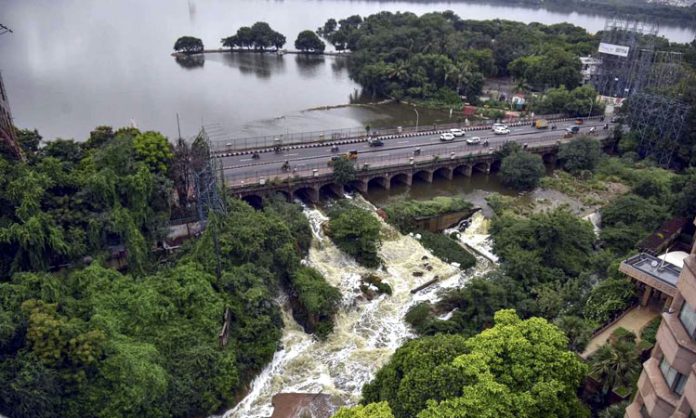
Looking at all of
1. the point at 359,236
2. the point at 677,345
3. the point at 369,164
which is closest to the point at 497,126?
the point at 369,164

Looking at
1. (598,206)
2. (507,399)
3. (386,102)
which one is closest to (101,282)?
(507,399)

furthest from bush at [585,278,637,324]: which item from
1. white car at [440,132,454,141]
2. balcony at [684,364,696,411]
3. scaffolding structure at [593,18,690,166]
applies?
scaffolding structure at [593,18,690,166]

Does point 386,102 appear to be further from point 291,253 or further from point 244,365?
point 244,365

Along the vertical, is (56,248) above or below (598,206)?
above

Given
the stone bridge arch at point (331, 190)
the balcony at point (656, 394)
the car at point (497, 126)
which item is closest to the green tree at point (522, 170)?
the car at point (497, 126)

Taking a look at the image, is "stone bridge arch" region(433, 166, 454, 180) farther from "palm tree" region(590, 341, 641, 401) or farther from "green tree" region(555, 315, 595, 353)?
"palm tree" region(590, 341, 641, 401)

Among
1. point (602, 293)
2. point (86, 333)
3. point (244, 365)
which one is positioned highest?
point (86, 333)

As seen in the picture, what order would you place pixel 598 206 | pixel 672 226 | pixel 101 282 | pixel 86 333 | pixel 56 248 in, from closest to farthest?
pixel 86 333
pixel 101 282
pixel 56 248
pixel 672 226
pixel 598 206
